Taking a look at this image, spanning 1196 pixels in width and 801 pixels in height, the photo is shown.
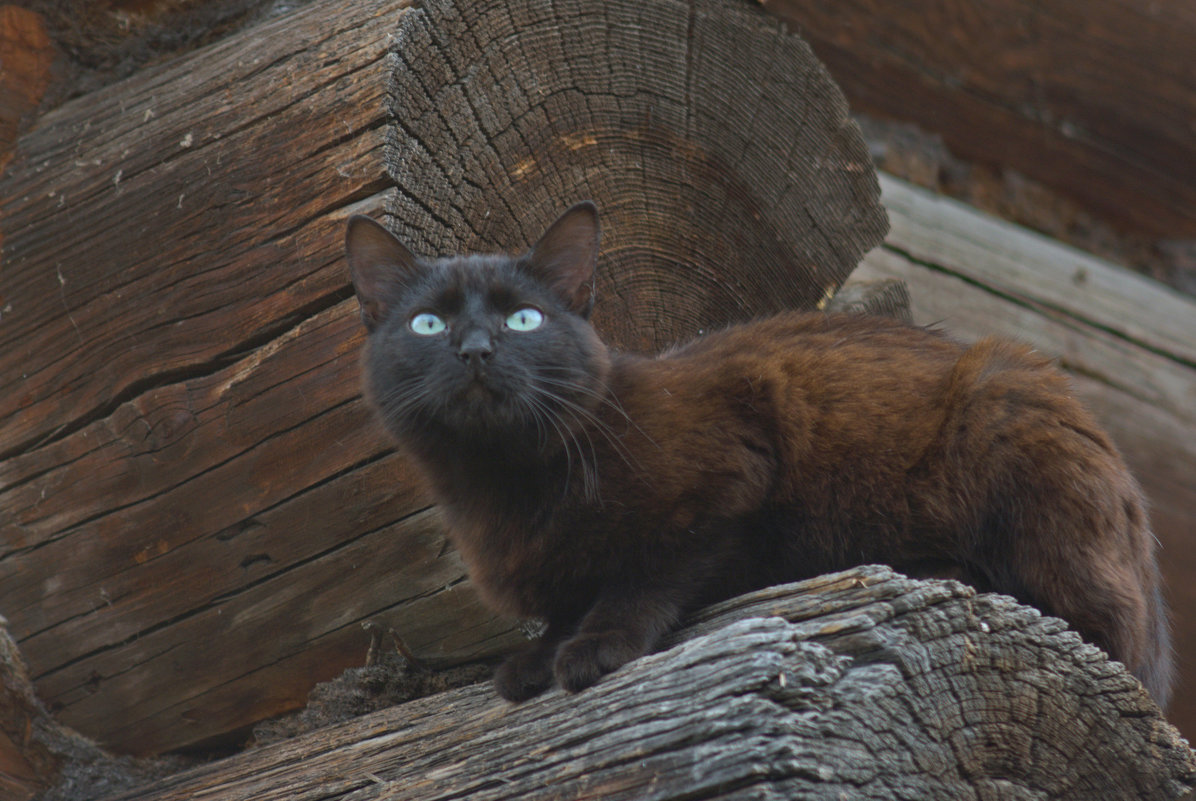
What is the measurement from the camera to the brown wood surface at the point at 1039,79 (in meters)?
3.80

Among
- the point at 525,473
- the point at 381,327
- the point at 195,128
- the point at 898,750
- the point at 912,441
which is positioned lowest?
the point at 898,750

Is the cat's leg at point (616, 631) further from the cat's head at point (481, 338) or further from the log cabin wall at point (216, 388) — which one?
the log cabin wall at point (216, 388)

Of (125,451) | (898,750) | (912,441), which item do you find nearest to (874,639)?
(898,750)

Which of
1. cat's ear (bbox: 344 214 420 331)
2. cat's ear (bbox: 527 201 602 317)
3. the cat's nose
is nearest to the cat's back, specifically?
cat's ear (bbox: 527 201 602 317)

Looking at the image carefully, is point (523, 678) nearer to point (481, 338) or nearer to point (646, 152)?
point (481, 338)

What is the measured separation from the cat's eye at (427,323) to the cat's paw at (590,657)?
774 millimetres

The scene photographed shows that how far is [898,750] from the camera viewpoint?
1.58 meters

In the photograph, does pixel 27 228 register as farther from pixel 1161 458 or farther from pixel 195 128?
pixel 1161 458

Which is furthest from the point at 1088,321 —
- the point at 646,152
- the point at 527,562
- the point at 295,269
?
the point at 295,269

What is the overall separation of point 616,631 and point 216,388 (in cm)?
115

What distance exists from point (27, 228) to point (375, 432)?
116cm

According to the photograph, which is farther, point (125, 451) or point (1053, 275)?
point (1053, 275)

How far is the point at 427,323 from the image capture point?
7.97 ft

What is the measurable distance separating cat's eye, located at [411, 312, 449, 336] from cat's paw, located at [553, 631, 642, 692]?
774 mm
